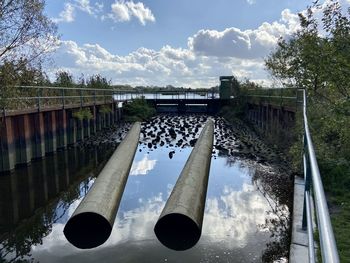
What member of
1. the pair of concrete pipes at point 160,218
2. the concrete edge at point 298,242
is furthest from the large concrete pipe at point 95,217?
the concrete edge at point 298,242

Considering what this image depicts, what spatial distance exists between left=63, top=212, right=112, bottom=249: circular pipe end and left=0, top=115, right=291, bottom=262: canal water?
153mm

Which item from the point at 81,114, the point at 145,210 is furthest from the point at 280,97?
the point at 145,210

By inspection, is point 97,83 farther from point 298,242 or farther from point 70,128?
A: point 298,242

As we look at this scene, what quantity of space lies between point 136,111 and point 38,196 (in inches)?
874

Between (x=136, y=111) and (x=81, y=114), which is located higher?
(x=81, y=114)

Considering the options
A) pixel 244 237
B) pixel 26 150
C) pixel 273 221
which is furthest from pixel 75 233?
pixel 26 150

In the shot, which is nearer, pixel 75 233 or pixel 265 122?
pixel 75 233

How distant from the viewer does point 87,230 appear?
21.9 ft

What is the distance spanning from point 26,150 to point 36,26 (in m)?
4.38

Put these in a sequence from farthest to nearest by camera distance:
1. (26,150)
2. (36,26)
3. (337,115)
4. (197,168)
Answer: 1. (26,150)
2. (36,26)
3. (197,168)
4. (337,115)

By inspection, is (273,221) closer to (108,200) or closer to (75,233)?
(108,200)

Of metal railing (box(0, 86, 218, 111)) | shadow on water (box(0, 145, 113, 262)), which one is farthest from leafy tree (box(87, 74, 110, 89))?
shadow on water (box(0, 145, 113, 262))

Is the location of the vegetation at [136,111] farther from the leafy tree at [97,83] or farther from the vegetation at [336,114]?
the vegetation at [336,114]

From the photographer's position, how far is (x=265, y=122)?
20.5 meters
